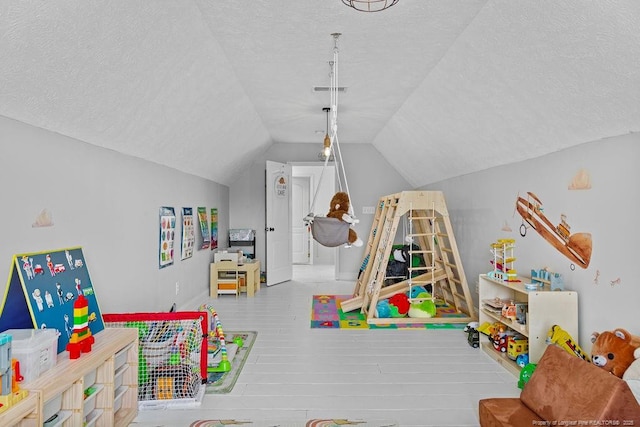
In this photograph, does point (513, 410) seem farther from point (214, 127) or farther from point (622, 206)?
point (214, 127)

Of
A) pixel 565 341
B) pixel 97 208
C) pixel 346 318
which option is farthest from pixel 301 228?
pixel 565 341

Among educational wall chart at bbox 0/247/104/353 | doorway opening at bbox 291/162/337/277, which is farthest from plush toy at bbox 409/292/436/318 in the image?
doorway opening at bbox 291/162/337/277

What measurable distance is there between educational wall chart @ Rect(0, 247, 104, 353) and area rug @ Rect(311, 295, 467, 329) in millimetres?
2469

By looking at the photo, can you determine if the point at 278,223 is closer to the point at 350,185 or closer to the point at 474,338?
the point at 350,185

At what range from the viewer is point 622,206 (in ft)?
8.25

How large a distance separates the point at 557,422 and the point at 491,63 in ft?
7.12

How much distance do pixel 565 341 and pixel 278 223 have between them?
16.1ft

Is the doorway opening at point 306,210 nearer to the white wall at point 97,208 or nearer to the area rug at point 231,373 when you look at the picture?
the white wall at point 97,208

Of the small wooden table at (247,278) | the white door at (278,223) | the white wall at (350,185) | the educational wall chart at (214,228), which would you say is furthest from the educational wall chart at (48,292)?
the white wall at (350,185)

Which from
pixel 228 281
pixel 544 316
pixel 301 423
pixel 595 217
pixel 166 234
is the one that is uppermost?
pixel 595 217

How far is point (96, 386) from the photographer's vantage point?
2.10 meters

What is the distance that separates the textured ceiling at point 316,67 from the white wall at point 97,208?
0.44 feet

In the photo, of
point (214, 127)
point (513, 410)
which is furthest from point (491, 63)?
point (214, 127)

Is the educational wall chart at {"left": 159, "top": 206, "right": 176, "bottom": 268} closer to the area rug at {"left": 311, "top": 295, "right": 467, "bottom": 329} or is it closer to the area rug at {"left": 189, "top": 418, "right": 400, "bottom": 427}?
the area rug at {"left": 311, "top": 295, "right": 467, "bottom": 329}
